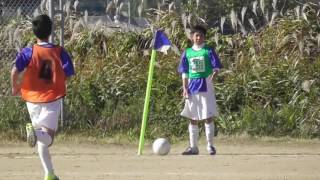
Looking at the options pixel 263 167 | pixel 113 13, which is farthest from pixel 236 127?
pixel 113 13

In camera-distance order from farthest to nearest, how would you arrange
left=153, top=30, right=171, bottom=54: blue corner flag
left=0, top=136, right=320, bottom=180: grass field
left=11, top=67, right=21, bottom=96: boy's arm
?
left=153, top=30, right=171, bottom=54: blue corner flag
left=0, top=136, right=320, bottom=180: grass field
left=11, top=67, right=21, bottom=96: boy's arm

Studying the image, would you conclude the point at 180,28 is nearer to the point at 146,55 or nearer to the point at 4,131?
the point at 146,55

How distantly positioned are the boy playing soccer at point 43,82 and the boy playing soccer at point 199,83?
8.67 feet

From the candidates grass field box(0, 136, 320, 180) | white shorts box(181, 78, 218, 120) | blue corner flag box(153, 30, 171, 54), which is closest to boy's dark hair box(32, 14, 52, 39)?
grass field box(0, 136, 320, 180)

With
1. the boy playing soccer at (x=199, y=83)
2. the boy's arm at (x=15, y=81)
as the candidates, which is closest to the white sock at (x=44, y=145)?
the boy's arm at (x=15, y=81)

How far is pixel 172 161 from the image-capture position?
1038cm

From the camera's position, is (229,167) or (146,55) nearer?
(229,167)

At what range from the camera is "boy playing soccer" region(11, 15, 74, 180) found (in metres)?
8.67

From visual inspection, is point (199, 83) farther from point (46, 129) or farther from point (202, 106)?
point (46, 129)

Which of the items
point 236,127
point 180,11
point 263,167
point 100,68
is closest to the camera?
point 263,167

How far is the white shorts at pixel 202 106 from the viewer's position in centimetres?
1104

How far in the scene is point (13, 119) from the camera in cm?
1284

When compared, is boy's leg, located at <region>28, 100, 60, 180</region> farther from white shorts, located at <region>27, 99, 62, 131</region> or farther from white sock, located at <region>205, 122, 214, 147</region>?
white sock, located at <region>205, 122, 214, 147</region>

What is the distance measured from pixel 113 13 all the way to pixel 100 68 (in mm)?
1888
